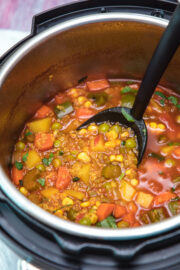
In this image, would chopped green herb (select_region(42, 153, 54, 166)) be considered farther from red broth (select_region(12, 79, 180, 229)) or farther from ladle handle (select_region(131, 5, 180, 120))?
ladle handle (select_region(131, 5, 180, 120))

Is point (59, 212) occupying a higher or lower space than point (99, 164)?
lower

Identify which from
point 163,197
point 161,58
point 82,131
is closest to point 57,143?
point 82,131

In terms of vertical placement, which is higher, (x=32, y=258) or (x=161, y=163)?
(x=161, y=163)

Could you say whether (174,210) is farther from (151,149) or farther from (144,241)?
(144,241)

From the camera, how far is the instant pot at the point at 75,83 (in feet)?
5.88

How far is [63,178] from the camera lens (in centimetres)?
267

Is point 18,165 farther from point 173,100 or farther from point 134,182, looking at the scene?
point 173,100

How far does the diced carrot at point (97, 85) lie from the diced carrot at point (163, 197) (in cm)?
127

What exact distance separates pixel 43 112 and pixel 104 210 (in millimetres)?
1212

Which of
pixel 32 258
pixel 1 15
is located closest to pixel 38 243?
pixel 32 258

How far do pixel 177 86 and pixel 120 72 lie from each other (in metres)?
0.59

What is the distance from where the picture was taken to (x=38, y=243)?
1.92 meters

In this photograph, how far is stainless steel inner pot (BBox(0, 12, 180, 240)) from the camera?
2645mm

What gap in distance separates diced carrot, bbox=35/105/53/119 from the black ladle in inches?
15.6
